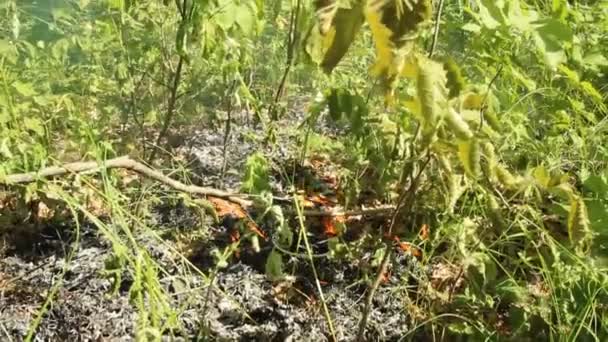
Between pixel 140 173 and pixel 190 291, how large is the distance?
1.18ft

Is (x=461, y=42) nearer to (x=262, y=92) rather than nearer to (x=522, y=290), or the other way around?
(x=262, y=92)

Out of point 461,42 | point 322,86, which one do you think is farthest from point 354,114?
point 461,42

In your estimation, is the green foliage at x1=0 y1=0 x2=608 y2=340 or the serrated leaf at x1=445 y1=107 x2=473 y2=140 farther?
the green foliage at x1=0 y1=0 x2=608 y2=340

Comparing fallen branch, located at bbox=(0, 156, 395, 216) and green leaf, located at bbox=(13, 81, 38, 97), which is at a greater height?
green leaf, located at bbox=(13, 81, 38, 97)

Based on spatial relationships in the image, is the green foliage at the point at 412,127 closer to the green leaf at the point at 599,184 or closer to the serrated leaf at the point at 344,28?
the green leaf at the point at 599,184

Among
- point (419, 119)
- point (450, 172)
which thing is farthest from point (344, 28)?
point (450, 172)

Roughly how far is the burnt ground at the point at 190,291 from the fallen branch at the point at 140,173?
3.5 inches

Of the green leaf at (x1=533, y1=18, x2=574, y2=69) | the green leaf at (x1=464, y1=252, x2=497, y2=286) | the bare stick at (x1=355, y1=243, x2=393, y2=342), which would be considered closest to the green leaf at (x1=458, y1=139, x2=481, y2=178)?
the bare stick at (x1=355, y1=243, x2=393, y2=342)

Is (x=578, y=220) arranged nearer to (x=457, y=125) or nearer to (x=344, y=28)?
(x=457, y=125)

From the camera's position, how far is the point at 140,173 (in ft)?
5.82

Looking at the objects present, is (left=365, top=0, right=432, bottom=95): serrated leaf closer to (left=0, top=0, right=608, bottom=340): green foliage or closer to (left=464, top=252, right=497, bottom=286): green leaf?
(left=0, top=0, right=608, bottom=340): green foliage

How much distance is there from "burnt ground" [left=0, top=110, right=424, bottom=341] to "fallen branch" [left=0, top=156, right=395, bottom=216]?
0.09 m

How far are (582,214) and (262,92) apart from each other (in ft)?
3.89

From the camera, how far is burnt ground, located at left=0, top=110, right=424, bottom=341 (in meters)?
1.64
